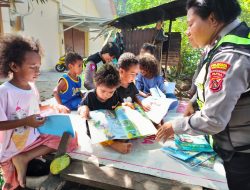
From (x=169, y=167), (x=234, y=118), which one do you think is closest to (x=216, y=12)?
(x=234, y=118)

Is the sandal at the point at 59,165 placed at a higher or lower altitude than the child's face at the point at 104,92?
lower

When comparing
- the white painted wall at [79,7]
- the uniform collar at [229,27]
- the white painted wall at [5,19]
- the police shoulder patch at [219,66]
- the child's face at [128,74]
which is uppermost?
the white painted wall at [79,7]

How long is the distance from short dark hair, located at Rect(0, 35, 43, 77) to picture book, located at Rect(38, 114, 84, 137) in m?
0.46

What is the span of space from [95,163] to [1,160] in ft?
2.12

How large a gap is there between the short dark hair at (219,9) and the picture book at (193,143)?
0.87m

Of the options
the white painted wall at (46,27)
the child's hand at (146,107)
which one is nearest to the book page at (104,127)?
the child's hand at (146,107)

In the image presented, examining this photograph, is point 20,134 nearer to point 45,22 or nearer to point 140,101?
point 140,101

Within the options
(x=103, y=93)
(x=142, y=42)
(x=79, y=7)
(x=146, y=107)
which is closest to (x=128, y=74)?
(x=146, y=107)

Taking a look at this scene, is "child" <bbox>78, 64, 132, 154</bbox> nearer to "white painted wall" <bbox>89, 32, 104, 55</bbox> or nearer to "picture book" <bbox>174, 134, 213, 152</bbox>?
"picture book" <bbox>174, 134, 213, 152</bbox>

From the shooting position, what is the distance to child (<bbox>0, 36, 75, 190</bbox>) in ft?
4.47

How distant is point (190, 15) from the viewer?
3.78 ft

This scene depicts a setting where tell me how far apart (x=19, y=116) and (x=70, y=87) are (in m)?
1.18

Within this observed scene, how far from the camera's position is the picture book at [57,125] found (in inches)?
54.7

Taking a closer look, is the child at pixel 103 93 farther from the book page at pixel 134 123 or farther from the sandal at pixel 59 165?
the sandal at pixel 59 165
